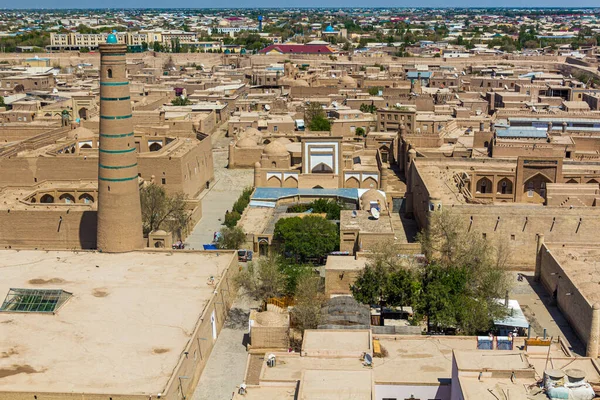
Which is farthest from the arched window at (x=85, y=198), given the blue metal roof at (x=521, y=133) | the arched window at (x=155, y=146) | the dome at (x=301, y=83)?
the dome at (x=301, y=83)

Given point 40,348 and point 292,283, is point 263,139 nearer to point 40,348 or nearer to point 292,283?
point 292,283

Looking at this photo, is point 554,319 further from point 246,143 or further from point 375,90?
point 375,90

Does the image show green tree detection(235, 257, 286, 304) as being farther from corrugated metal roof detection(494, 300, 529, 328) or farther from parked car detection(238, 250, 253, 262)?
corrugated metal roof detection(494, 300, 529, 328)

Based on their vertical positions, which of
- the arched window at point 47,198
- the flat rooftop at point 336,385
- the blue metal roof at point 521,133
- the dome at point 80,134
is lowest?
the arched window at point 47,198

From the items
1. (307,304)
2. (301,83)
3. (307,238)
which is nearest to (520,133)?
(307,238)

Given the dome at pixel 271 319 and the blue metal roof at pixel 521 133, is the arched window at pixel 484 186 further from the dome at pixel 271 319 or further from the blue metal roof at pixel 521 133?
the dome at pixel 271 319

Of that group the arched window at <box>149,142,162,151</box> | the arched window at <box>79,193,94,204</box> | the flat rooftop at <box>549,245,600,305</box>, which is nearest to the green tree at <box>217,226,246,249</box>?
the arched window at <box>79,193,94,204</box>
